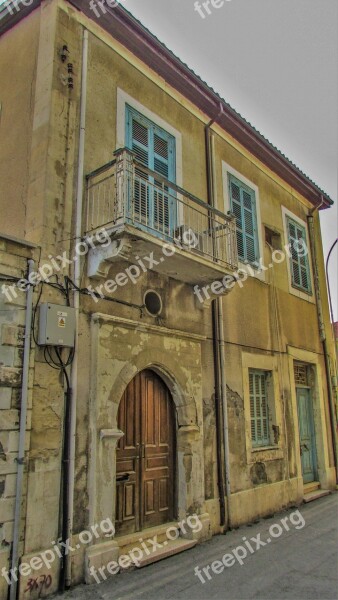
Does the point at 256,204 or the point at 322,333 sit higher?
the point at 256,204

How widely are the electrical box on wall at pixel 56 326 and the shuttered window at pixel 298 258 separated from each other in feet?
22.5

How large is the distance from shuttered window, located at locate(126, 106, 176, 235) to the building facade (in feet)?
0.12

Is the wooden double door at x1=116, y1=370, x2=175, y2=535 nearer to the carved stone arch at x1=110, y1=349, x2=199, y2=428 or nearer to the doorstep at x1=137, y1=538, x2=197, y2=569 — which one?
the carved stone arch at x1=110, y1=349, x2=199, y2=428

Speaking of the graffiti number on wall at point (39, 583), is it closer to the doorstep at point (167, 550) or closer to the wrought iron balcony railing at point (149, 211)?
the doorstep at point (167, 550)

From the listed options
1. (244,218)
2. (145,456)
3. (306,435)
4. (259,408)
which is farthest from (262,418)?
(244,218)

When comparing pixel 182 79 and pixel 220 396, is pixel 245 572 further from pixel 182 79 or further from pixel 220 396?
pixel 182 79

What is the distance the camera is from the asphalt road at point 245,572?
4.80 m

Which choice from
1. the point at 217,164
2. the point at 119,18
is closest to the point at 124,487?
the point at 217,164

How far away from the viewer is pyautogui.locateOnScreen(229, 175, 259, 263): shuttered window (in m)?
9.10

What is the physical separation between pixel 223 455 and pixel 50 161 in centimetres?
522

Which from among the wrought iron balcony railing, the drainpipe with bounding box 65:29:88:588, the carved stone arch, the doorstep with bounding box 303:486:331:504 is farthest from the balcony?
the doorstep with bounding box 303:486:331:504

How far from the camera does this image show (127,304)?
20.4 feet

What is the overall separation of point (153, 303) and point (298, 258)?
584 cm

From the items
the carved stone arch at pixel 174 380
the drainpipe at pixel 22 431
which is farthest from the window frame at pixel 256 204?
the drainpipe at pixel 22 431
